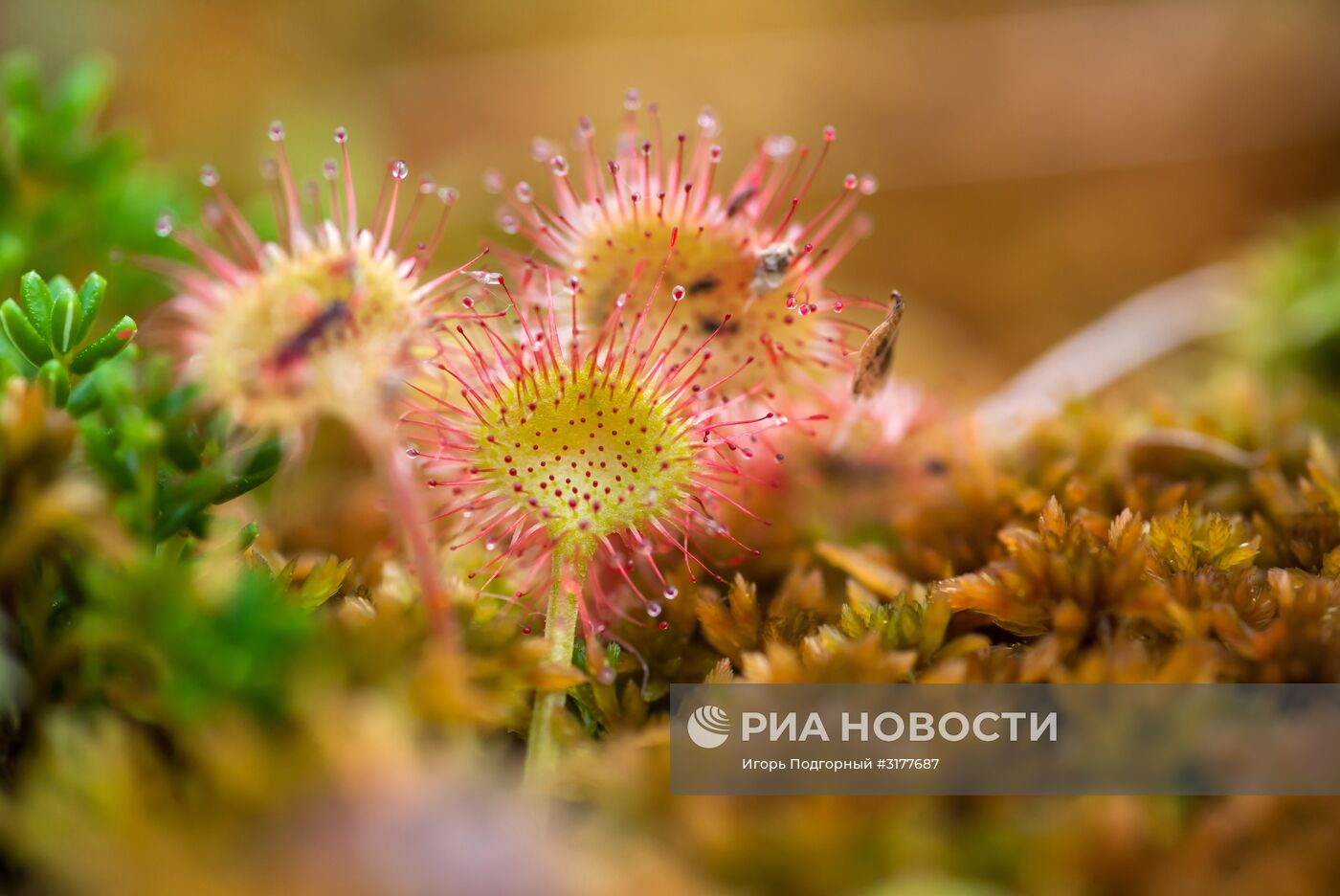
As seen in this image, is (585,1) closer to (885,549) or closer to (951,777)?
(885,549)

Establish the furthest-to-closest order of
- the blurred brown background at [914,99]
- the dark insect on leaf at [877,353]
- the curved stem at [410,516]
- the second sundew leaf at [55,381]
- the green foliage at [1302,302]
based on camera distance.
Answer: the blurred brown background at [914,99] → the green foliage at [1302,302] → the dark insect on leaf at [877,353] → the second sundew leaf at [55,381] → the curved stem at [410,516]

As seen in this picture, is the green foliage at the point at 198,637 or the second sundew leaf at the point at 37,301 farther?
the second sundew leaf at the point at 37,301

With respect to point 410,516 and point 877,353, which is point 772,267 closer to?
point 877,353

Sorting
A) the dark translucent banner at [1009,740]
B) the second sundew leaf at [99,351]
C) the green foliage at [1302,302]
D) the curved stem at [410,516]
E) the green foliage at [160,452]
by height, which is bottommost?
the dark translucent banner at [1009,740]

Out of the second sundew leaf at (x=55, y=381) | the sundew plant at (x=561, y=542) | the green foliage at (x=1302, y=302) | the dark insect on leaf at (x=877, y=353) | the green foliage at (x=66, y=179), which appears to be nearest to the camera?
the sundew plant at (x=561, y=542)

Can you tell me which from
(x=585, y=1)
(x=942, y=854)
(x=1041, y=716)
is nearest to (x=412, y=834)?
(x=942, y=854)

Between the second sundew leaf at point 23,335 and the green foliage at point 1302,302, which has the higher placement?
the green foliage at point 1302,302

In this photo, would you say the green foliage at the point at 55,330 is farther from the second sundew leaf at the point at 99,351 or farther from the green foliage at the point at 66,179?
the green foliage at the point at 66,179

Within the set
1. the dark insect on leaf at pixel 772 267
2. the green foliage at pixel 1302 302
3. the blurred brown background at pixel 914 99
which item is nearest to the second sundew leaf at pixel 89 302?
the dark insect on leaf at pixel 772 267
